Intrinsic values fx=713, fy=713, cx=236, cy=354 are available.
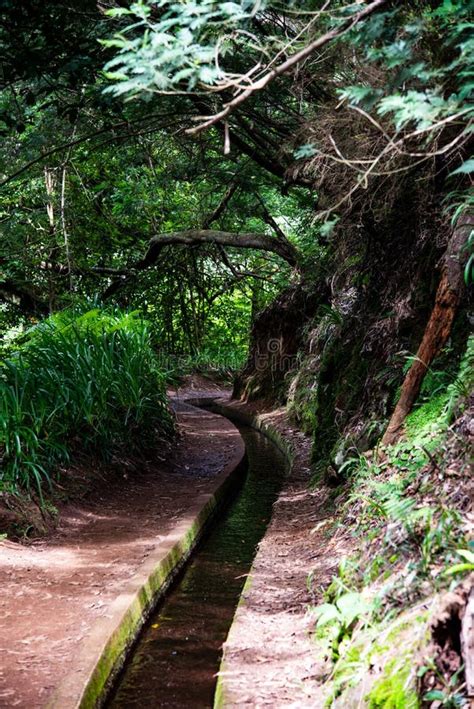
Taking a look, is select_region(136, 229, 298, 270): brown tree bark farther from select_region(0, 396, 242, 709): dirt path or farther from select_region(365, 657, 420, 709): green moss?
select_region(365, 657, 420, 709): green moss

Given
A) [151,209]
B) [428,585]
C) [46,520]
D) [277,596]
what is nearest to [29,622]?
[277,596]

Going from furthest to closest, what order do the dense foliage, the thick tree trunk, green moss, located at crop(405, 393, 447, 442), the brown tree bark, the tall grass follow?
the brown tree bark → the tall grass → the thick tree trunk → green moss, located at crop(405, 393, 447, 442) → the dense foliage

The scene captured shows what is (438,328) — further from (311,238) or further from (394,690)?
(311,238)

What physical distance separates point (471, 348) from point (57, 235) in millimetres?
9533

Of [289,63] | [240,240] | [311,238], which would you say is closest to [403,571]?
[289,63]

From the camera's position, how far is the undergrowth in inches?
98.7

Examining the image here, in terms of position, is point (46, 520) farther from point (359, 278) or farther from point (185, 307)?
point (185, 307)

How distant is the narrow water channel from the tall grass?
149cm

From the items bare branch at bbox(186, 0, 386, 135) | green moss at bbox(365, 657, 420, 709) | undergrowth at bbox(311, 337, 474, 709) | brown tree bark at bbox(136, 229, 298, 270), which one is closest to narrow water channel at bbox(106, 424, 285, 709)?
undergrowth at bbox(311, 337, 474, 709)

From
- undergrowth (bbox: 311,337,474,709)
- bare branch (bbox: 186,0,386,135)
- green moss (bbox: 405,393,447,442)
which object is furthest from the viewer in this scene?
green moss (bbox: 405,393,447,442)

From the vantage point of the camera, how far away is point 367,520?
14.0ft

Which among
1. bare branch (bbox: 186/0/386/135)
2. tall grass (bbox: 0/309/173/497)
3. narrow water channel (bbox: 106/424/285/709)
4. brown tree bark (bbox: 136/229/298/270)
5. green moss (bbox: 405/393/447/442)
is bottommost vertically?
narrow water channel (bbox: 106/424/285/709)

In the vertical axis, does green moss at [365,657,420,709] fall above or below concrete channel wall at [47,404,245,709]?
above

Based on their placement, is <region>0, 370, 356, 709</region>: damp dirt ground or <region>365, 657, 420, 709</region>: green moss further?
<region>0, 370, 356, 709</region>: damp dirt ground
